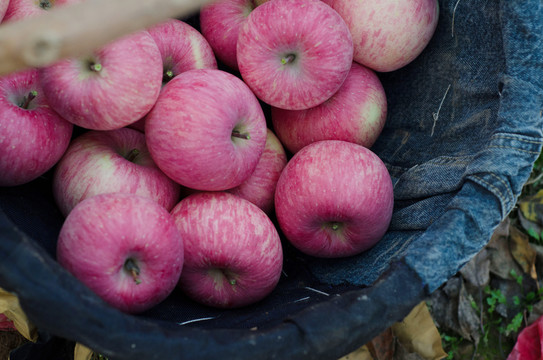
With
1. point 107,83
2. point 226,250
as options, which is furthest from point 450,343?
point 107,83

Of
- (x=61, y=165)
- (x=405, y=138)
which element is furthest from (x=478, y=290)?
(x=61, y=165)

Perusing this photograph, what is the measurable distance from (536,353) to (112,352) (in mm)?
1218

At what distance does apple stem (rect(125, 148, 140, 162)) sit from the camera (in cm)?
94

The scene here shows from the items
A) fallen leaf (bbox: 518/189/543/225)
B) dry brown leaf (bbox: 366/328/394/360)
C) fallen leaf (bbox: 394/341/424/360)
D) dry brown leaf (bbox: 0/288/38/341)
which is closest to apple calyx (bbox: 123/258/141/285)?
dry brown leaf (bbox: 0/288/38/341)

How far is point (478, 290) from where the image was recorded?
1.52 metres

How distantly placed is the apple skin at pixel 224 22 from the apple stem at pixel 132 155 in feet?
0.96

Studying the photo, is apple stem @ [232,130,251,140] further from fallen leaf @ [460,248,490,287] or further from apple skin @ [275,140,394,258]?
fallen leaf @ [460,248,490,287]

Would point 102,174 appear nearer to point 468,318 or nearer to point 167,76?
point 167,76

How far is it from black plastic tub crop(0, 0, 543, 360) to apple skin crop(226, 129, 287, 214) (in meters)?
0.14

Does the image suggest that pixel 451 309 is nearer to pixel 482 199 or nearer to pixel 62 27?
pixel 482 199

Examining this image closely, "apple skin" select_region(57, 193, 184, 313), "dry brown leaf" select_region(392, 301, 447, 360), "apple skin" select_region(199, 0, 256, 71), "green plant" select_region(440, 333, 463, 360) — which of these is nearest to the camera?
"apple skin" select_region(57, 193, 184, 313)

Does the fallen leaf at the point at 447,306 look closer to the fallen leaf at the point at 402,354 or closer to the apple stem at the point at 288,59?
the fallen leaf at the point at 402,354

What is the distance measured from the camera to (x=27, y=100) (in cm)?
83

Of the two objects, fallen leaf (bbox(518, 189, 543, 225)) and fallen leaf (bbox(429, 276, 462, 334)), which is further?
fallen leaf (bbox(518, 189, 543, 225))
